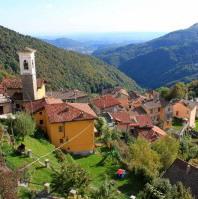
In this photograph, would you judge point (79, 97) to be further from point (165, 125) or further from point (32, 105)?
point (32, 105)

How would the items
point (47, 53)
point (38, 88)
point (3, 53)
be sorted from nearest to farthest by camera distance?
1. point (38, 88)
2. point (3, 53)
3. point (47, 53)

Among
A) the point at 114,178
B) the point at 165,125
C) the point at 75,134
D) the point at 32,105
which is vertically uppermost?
the point at 32,105

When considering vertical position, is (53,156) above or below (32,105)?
below

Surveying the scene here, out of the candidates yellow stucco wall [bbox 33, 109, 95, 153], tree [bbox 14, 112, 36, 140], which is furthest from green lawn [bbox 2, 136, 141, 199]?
yellow stucco wall [bbox 33, 109, 95, 153]

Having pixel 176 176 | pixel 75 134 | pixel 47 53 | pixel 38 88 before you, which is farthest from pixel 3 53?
pixel 176 176

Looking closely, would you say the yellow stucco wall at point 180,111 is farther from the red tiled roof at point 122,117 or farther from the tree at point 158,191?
the tree at point 158,191

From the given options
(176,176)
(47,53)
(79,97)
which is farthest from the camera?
(47,53)

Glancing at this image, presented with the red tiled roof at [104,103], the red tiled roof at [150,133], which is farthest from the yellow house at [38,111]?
the red tiled roof at [104,103]

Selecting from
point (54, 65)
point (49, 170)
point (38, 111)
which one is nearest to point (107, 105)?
point (38, 111)
